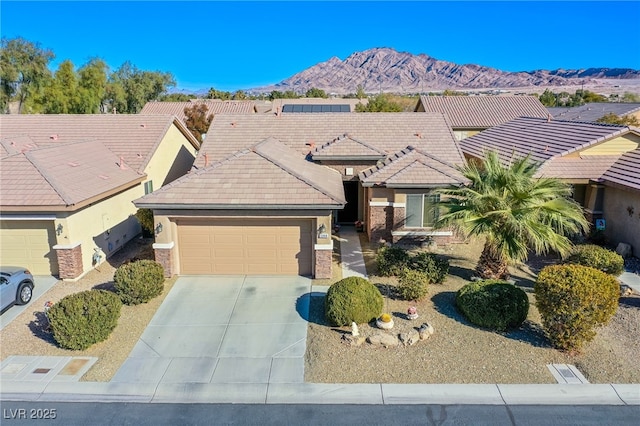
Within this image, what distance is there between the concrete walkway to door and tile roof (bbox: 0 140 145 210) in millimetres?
4678

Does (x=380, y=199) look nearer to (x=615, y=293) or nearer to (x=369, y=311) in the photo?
(x=369, y=311)

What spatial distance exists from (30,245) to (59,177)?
2.45 m

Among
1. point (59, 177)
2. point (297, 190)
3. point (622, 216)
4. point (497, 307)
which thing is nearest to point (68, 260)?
point (59, 177)

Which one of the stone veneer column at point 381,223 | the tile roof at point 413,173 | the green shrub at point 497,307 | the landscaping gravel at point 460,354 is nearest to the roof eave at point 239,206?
the landscaping gravel at point 460,354

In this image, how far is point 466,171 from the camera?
47.4ft

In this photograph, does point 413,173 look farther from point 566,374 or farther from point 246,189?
point 566,374

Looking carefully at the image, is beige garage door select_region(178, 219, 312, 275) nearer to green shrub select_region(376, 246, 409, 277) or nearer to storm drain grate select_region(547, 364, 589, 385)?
green shrub select_region(376, 246, 409, 277)

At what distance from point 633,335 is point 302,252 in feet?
30.7

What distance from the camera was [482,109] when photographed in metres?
43.3

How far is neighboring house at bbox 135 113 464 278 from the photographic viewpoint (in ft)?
48.6

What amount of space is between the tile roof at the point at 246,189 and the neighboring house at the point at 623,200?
10.5m

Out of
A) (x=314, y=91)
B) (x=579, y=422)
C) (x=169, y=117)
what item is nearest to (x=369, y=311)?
(x=579, y=422)

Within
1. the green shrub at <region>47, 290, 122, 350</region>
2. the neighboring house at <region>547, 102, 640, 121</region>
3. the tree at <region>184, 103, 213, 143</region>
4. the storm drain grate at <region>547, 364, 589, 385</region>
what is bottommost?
the storm drain grate at <region>547, 364, 589, 385</region>

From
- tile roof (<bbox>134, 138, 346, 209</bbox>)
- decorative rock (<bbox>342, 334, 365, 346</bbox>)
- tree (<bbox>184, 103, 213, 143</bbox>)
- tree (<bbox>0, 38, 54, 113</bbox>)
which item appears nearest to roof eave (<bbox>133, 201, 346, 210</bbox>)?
tile roof (<bbox>134, 138, 346, 209</bbox>)
